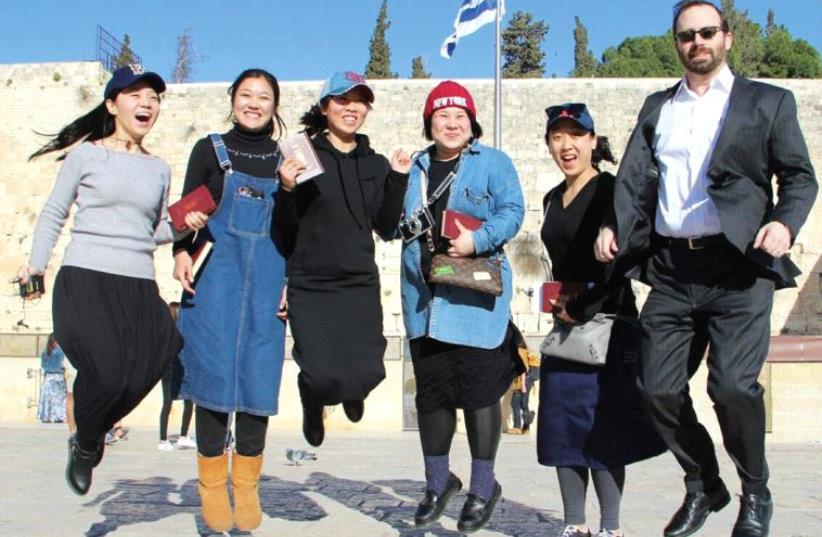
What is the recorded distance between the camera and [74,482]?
410 cm

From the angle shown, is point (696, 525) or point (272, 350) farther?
point (272, 350)

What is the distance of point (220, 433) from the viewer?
14.3ft

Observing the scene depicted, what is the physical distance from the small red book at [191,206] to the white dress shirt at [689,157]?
76.2 inches

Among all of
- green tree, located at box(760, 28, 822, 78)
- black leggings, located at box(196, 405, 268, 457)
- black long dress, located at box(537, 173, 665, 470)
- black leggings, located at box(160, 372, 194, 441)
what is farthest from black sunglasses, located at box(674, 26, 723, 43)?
green tree, located at box(760, 28, 822, 78)

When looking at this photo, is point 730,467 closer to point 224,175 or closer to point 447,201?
point 447,201

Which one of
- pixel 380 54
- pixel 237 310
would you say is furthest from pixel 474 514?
pixel 380 54

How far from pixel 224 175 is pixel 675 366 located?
218cm

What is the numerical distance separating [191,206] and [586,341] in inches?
72.6

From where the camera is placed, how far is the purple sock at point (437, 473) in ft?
14.4

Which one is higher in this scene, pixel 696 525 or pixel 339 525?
pixel 696 525

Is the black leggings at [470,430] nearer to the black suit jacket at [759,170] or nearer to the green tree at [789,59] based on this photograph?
the black suit jacket at [759,170]

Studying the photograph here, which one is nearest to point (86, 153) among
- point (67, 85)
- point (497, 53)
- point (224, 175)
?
point (224, 175)

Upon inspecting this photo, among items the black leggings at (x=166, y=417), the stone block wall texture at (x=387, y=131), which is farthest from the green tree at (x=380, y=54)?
the black leggings at (x=166, y=417)

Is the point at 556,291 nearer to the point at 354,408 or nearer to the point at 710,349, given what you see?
the point at 710,349
